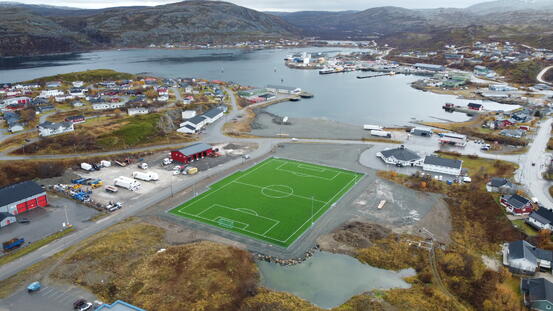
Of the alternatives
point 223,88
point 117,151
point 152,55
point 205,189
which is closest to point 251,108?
point 223,88

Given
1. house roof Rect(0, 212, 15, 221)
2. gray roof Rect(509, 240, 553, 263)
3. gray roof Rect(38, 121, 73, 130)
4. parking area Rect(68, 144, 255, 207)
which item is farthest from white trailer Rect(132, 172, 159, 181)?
gray roof Rect(509, 240, 553, 263)

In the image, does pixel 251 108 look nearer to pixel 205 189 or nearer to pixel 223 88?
Answer: pixel 223 88

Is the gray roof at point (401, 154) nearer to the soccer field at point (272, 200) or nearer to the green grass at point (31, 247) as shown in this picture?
the soccer field at point (272, 200)

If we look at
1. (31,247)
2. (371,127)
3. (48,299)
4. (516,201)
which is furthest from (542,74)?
(48,299)

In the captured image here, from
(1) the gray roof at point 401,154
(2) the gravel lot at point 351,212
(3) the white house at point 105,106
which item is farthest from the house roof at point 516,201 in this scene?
(3) the white house at point 105,106

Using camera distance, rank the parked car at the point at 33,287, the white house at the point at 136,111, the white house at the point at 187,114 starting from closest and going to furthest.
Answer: the parked car at the point at 33,287 < the white house at the point at 136,111 < the white house at the point at 187,114
